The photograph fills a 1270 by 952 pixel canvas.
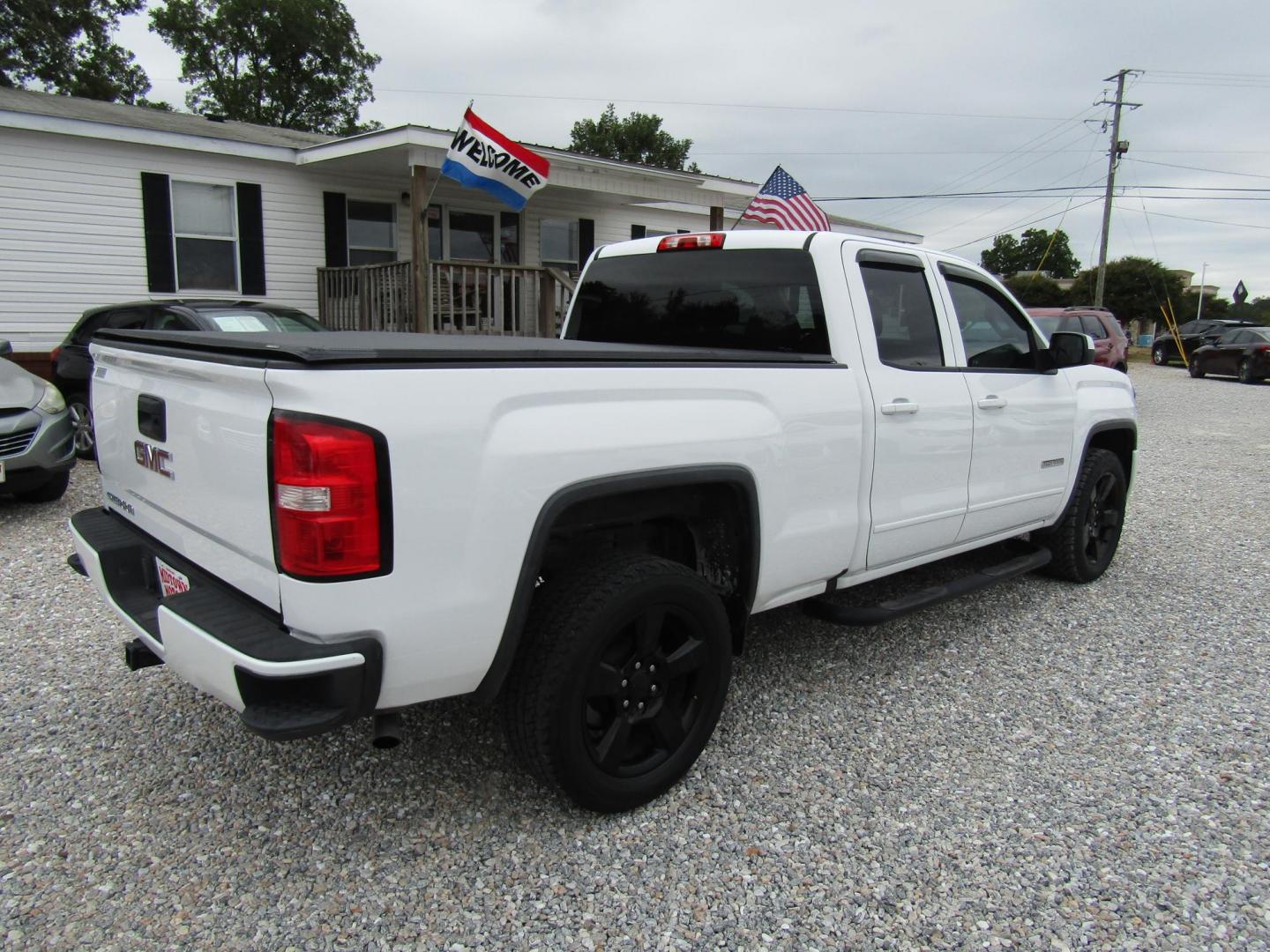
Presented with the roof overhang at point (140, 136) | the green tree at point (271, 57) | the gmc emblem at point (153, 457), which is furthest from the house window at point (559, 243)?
the green tree at point (271, 57)

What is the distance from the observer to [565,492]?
240 cm

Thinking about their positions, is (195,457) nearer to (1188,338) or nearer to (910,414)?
(910,414)

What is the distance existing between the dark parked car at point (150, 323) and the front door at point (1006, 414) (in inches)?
238

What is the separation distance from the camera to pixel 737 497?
295cm

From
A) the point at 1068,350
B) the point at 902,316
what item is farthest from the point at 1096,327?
the point at 902,316

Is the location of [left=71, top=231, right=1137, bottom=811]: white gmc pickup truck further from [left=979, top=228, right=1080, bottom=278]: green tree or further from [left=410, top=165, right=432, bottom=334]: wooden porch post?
[left=979, top=228, right=1080, bottom=278]: green tree

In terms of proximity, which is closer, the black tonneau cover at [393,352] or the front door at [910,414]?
the black tonneau cover at [393,352]

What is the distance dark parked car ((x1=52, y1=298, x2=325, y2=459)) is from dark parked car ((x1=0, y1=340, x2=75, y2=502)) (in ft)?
2.50

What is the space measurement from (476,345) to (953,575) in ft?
12.6

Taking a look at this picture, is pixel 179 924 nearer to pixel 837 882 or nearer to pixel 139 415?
pixel 139 415

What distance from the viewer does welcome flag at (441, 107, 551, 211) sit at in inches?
362

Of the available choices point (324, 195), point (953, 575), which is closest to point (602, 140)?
point (324, 195)

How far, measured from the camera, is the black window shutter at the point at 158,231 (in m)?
11.2

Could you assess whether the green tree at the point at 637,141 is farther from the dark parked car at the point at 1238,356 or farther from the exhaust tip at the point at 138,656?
the exhaust tip at the point at 138,656
